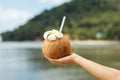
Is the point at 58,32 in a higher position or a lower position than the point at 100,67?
higher

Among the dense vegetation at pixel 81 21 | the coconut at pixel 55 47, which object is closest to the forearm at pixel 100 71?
the coconut at pixel 55 47

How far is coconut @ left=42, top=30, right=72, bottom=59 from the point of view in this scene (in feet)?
5.92

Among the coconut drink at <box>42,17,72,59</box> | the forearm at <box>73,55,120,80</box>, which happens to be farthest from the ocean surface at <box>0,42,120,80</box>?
the forearm at <box>73,55,120,80</box>

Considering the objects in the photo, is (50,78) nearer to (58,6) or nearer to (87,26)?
(87,26)

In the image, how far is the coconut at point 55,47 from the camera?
1.81m

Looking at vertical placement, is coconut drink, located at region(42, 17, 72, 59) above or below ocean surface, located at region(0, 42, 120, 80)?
above

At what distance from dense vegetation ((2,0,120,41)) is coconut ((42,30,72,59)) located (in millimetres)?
76065

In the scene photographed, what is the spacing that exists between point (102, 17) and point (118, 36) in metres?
10.8

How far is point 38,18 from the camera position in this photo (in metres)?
106

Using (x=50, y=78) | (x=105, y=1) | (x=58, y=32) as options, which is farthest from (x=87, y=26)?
(x=58, y=32)

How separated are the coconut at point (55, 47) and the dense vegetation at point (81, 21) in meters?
76.1

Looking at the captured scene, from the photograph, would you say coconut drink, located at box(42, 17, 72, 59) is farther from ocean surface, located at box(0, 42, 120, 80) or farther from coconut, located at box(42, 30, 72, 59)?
ocean surface, located at box(0, 42, 120, 80)

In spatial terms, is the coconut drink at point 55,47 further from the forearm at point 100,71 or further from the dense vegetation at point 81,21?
the dense vegetation at point 81,21

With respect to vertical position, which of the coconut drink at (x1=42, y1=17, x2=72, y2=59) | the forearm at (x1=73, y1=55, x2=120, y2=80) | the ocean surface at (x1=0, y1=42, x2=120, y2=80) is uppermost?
the coconut drink at (x1=42, y1=17, x2=72, y2=59)
